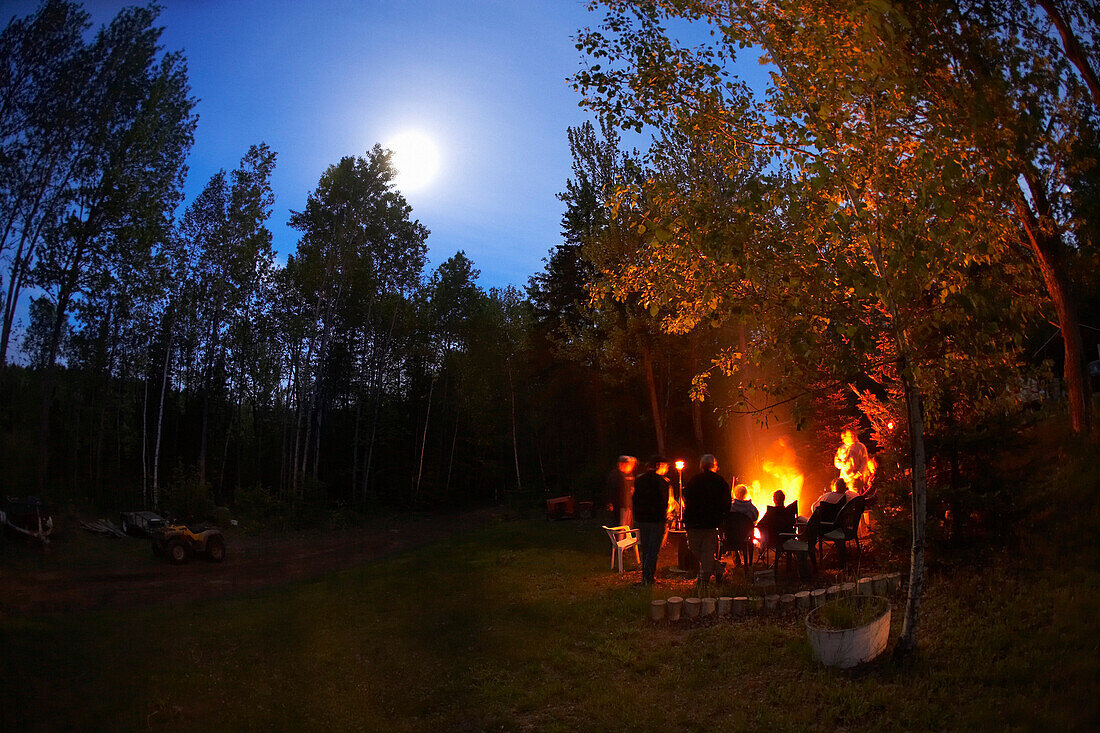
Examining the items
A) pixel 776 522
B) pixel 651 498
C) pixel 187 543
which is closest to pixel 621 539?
pixel 651 498

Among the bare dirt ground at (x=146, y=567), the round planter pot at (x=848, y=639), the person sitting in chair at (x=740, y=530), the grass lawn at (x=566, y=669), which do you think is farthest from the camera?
the bare dirt ground at (x=146, y=567)

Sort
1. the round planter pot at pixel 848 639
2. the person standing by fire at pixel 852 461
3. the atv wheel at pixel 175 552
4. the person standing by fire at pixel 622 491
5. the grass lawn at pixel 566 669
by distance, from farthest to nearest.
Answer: the atv wheel at pixel 175 552
the person standing by fire at pixel 622 491
the person standing by fire at pixel 852 461
the round planter pot at pixel 848 639
the grass lawn at pixel 566 669

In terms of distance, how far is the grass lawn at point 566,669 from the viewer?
159 inches

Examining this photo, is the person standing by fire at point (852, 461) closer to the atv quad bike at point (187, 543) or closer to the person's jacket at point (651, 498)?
the person's jacket at point (651, 498)

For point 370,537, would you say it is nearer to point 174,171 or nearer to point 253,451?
point 174,171

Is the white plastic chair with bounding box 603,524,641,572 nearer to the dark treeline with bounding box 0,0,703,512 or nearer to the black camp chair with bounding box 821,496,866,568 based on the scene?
the black camp chair with bounding box 821,496,866,568

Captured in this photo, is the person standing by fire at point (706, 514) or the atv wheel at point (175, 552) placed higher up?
the person standing by fire at point (706, 514)

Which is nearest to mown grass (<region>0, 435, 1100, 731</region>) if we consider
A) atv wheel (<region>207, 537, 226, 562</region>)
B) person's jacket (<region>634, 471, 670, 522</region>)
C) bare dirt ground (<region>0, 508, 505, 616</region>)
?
person's jacket (<region>634, 471, 670, 522</region>)

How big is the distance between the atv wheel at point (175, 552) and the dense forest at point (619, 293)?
237 inches

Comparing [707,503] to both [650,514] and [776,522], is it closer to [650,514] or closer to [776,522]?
[650,514]

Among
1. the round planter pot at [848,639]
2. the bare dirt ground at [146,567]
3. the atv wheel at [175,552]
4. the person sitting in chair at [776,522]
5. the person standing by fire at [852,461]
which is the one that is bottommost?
the bare dirt ground at [146,567]

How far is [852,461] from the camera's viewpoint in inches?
382

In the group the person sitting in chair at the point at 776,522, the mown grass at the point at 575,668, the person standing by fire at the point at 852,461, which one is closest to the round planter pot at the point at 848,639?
the mown grass at the point at 575,668

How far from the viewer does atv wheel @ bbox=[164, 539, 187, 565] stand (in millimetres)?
13953
